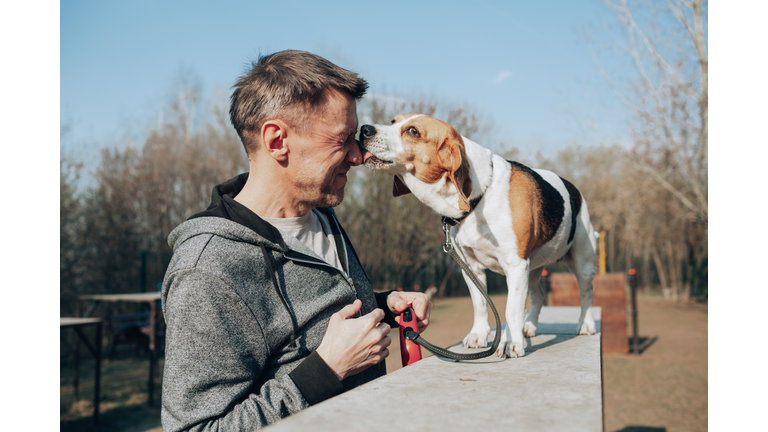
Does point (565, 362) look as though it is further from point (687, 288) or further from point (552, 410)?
point (687, 288)

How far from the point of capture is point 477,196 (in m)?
2.20

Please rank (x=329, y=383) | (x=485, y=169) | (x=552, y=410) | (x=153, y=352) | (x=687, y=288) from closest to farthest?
(x=552, y=410) < (x=329, y=383) < (x=485, y=169) < (x=153, y=352) < (x=687, y=288)

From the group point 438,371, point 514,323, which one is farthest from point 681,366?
point 438,371

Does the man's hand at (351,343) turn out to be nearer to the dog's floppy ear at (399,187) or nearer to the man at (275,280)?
the man at (275,280)

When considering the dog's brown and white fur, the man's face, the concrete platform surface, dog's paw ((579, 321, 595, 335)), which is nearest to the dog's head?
the dog's brown and white fur

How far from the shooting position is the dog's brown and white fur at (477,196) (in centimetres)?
211

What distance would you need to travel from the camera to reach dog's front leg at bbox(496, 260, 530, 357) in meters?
2.04

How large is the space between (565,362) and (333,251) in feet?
3.26

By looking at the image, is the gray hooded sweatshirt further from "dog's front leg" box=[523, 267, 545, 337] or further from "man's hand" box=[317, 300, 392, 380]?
"dog's front leg" box=[523, 267, 545, 337]

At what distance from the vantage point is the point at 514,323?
6.91ft

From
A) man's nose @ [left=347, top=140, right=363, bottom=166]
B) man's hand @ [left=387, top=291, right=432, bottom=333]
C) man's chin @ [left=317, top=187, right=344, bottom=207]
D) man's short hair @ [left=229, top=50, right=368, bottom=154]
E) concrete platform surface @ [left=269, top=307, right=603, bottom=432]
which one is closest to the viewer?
concrete platform surface @ [left=269, top=307, right=603, bottom=432]

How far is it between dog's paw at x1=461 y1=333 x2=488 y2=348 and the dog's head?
670 mm

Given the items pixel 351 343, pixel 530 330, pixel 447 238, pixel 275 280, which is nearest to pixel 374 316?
pixel 351 343

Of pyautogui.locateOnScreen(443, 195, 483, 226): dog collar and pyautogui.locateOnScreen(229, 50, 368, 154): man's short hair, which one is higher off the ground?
pyautogui.locateOnScreen(229, 50, 368, 154): man's short hair
